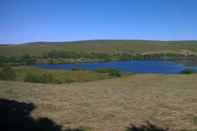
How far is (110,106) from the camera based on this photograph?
45.3 feet

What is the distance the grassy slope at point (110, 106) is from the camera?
11297 millimetres

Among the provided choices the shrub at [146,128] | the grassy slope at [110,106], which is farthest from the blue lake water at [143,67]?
the shrub at [146,128]

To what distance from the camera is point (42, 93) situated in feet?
55.8

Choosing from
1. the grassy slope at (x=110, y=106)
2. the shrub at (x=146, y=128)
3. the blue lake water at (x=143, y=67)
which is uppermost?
the grassy slope at (x=110, y=106)

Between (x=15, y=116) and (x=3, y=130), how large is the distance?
1984mm

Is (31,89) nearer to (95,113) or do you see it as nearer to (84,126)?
(95,113)

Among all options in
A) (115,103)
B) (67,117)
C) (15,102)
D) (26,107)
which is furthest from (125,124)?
(15,102)

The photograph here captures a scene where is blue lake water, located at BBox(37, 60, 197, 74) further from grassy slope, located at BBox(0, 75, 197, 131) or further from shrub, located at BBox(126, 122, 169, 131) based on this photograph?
shrub, located at BBox(126, 122, 169, 131)

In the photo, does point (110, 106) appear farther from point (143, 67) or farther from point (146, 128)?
point (143, 67)

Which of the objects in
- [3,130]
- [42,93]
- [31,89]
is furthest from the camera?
[31,89]

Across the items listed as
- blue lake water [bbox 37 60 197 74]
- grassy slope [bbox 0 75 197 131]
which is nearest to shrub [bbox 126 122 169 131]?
grassy slope [bbox 0 75 197 131]

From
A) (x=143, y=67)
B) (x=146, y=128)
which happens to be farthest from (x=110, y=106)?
(x=143, y=67)

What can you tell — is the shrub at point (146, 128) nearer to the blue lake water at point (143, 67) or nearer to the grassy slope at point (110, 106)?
the grassy slope at point (110, 106)

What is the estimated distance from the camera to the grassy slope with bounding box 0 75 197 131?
11297 millimetres
